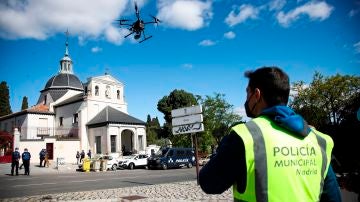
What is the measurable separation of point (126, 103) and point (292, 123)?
52.5 m

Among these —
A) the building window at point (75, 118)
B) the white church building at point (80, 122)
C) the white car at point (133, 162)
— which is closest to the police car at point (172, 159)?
the white car at point (133, 162)

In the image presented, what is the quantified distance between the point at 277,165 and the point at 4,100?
2833 inches

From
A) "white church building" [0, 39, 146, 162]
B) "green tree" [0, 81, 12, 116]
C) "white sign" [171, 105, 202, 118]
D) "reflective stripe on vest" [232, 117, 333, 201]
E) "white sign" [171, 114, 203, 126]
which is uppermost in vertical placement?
"green tree" [0, 81, 12, 116]

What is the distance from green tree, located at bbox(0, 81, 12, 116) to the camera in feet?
210

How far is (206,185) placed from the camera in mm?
1906

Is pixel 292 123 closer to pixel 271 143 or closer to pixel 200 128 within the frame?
pixel 271 143

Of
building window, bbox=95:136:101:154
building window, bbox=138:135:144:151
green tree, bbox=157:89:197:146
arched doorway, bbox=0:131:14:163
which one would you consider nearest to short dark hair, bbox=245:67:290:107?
arched doorway, bbox=0:131:14:163

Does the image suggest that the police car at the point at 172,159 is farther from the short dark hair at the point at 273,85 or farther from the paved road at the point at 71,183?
the short dark hair at the point at 273,85

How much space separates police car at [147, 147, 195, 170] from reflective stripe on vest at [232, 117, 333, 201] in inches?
1186

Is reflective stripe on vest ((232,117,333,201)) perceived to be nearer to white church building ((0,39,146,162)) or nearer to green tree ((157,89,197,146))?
white church building ((0,39,146,162))

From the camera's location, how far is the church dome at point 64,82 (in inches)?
2215

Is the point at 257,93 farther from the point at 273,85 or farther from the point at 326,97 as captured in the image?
the point at 326,97

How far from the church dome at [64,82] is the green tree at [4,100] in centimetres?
1285

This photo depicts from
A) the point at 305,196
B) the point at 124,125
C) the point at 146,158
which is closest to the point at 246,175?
the point at 305,196
